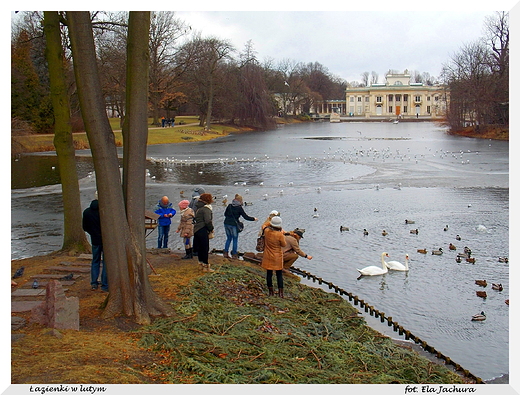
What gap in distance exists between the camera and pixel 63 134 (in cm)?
1320

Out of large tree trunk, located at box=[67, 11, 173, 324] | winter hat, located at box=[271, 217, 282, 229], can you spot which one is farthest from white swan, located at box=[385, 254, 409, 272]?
large tree trunk, located at box=[67, 11, 173, 324]

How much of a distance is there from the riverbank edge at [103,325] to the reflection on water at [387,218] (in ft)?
5.70

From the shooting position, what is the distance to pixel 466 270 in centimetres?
1486

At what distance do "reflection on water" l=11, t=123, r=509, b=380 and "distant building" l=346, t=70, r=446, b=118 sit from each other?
351 feet

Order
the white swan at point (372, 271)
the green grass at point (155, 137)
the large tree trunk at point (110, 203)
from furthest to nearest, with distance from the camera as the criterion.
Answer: the green grass at point (155, 137), the white swan at point (372, 271), the large tree trunk at point (110, 203)

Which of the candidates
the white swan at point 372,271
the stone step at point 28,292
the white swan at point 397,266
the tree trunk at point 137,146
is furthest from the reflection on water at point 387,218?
the stone step at point 28,292

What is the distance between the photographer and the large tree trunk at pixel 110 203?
27.6ft

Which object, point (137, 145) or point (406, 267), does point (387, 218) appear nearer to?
point (406, 267)

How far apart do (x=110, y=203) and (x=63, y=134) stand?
5611 millimetres

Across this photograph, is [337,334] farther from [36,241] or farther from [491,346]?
[36,241]

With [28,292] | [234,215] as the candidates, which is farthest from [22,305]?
[234,215]

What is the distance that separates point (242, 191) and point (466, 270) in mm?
14619

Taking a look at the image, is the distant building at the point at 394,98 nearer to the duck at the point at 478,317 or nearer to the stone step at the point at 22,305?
the duck at the point at 478,317
